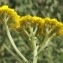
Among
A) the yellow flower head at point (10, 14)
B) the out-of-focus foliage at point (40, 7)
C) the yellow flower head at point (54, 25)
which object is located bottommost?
the yellow flower head at point (54, 25)

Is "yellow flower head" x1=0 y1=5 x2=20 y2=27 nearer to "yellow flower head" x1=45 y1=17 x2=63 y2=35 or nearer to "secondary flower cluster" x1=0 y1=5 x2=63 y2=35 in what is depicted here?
"secondary flower cluster" x1=0 y1=5 x2=63 y2=35

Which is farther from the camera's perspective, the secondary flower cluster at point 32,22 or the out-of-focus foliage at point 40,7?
the out-of-focus foliage at point 40,7

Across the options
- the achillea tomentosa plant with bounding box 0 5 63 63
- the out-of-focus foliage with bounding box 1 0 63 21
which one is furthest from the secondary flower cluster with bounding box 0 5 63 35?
the out-of-focus foliage with bounding box 1 0 63 21

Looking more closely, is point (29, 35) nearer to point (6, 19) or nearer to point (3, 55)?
point (6, 19)

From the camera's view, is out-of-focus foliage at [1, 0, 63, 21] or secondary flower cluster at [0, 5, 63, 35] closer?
secondary flower cluster at [0, 5, 63, 35]

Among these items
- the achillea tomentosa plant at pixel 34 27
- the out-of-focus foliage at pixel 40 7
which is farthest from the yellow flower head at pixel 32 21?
the out-of-focus foliage at pixel 40 7

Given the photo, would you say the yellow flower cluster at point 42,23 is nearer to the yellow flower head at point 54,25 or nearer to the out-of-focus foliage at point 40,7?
the yellow flower head at point 54,25

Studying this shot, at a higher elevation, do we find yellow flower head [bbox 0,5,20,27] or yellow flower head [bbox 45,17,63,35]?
yellow flower head [bbox 0,5,20,27]

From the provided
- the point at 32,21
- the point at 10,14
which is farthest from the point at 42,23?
the point at 10,14
